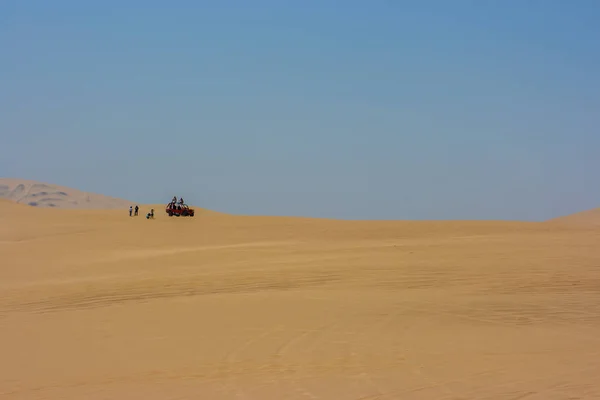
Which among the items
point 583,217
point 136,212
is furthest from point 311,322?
point 583,217

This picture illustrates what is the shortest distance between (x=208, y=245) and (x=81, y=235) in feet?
20.8

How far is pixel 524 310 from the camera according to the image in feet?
33.5

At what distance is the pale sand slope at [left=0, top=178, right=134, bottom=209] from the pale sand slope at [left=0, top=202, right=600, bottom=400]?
168 feet

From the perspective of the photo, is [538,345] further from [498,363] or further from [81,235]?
[81,235]

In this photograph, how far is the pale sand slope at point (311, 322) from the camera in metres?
6.70

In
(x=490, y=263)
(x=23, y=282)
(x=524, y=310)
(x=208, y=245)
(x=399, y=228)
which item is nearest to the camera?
(x=524, y=310)

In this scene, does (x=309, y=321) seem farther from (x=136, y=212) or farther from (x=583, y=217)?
(x=583, y=217)

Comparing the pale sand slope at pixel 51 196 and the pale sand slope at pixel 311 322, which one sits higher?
the pale sand slope at pixel 51 196

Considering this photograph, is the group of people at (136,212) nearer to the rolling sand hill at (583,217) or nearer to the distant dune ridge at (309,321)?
the distant dune ridge at (309,321)

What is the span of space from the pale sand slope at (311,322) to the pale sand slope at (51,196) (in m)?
51.1

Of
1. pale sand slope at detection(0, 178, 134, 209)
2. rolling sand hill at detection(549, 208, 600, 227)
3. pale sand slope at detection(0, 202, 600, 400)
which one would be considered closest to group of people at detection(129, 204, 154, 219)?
pale sand slope at detection(0, 202, 600, 400)

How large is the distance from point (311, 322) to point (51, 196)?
6973 cm

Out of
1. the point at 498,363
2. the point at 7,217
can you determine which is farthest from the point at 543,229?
the point at 7,217

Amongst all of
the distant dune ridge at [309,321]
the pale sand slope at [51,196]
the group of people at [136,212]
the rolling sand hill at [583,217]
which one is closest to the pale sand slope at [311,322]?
the distant dune ridge at [309,321]
